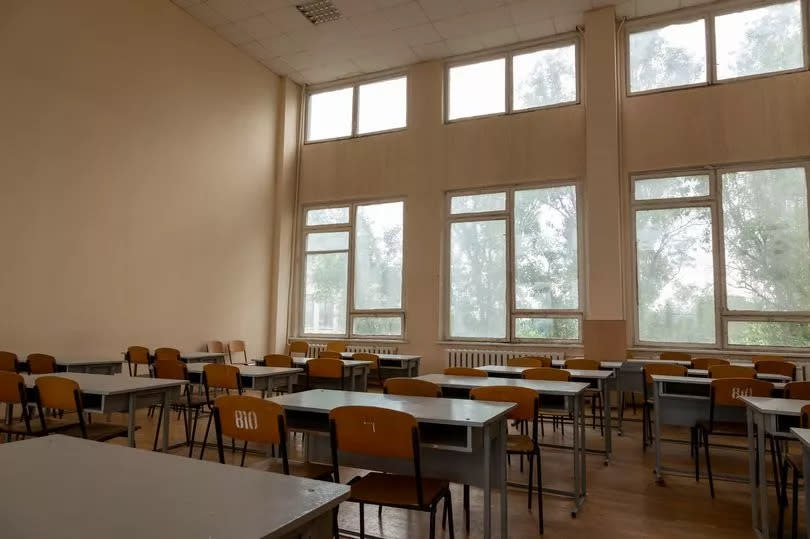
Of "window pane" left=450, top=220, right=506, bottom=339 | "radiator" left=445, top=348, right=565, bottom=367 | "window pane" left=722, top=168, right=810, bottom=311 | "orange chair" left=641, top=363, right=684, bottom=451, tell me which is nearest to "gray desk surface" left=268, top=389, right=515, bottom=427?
"orange chair" left=641, top=363, right=684, bottom=451

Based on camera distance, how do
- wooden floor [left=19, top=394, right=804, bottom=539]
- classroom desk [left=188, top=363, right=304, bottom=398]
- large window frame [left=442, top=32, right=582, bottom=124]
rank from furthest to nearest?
large window frame [left=442, top=32, right=582, bottom=124]
classroom desk [left=188, top=363, right=304, bottom=398]
wooden floor [left=19, top=394, right=804, bottom=539]

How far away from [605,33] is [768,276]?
3.67 meters

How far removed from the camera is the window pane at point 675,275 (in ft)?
21.4

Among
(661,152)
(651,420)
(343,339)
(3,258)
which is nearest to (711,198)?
(661,152)

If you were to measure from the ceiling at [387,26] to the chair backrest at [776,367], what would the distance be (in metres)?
4.70

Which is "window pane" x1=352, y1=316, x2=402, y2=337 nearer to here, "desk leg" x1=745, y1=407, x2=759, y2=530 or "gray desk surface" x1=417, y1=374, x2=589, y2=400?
"gray desk surface" x1=417, y1=374, x2=589, y2=400

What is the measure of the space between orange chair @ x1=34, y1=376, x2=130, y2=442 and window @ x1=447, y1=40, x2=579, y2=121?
6.47 meters

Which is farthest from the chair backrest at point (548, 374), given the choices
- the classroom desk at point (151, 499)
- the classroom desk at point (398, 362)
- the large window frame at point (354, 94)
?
the large window frame at point (354, 94)

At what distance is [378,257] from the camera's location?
8523 mm

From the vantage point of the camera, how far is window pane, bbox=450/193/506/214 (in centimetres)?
774

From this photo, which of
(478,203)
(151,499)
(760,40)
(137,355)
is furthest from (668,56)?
(151,499)

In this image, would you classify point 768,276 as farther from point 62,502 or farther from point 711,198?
point 62,502

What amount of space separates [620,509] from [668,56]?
617cm

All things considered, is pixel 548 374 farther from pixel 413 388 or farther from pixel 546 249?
pixel 546 249
